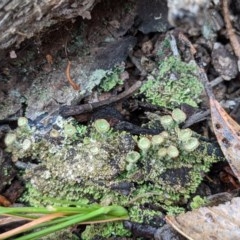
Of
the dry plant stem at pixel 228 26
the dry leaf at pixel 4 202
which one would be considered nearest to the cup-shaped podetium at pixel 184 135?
the dry plant stem at pixel 228 26

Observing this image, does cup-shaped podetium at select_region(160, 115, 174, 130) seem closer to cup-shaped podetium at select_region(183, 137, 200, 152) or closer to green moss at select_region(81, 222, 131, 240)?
cup-shaped podetium at select_region(183, 137, 200, 152)

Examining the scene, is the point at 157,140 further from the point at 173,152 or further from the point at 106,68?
the point at 106,68

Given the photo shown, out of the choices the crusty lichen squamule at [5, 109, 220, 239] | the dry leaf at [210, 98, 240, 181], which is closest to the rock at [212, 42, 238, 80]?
the dry leaf at [210, 98, 240, 181]

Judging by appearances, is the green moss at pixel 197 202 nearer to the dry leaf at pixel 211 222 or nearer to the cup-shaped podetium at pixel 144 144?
the dry leaf at pixel 211 222

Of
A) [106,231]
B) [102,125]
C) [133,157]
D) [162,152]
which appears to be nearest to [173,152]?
[162,152]

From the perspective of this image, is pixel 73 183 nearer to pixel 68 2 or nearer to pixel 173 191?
pixel 173 191

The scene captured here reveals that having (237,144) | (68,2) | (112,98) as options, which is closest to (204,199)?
(237,144)
